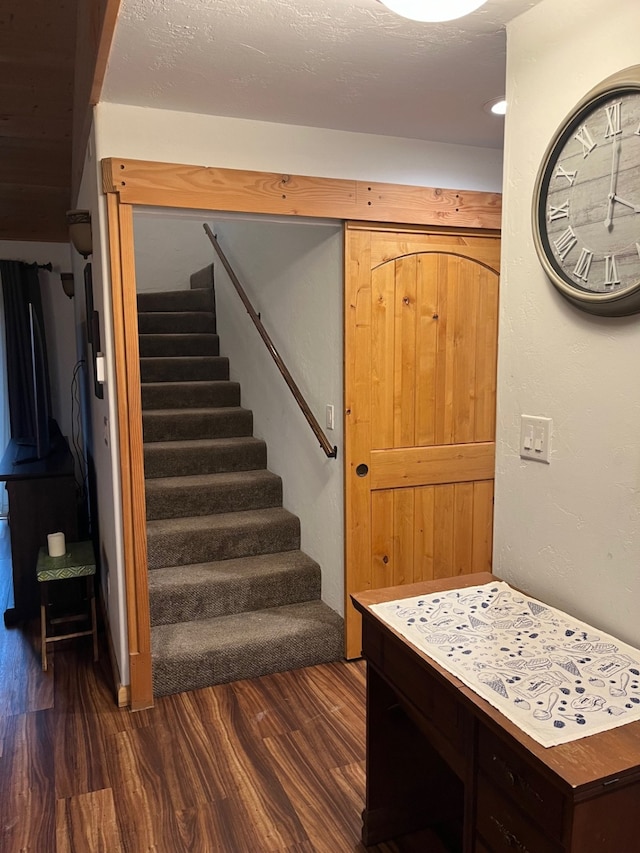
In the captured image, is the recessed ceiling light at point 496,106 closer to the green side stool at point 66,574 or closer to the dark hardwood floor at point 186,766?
the dark hardwood floor at point 186,766

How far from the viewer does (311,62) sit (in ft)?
6.43

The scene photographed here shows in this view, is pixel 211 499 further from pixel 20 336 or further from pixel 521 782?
pixel 521 782

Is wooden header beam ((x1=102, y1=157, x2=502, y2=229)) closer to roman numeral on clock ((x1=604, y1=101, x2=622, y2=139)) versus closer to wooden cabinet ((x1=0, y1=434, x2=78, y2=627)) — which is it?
roman numeral on clock ((x1=604, y1=101, x2=622, y2=139))

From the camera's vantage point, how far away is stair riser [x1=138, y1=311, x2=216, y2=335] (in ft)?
15.8

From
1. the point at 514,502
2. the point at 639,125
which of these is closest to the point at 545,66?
the point at 639,125

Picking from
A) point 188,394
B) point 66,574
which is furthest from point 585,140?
point 188,394

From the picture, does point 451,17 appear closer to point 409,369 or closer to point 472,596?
point 472,596

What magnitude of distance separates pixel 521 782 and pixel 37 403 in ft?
11.8

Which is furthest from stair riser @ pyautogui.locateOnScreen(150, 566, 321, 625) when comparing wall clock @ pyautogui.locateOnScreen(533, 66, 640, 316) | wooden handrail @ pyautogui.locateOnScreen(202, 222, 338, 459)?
wall clock @ pyautogui.locateOnScreen(533, 66, 640, 316)

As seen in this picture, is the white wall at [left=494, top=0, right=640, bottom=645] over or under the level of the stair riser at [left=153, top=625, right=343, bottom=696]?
over

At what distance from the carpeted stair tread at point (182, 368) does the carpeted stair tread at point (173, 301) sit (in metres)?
0.63

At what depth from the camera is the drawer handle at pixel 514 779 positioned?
112 cm

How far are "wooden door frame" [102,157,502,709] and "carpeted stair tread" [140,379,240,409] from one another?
170 centimetres

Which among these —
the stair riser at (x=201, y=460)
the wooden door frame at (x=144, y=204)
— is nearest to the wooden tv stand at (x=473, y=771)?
the wooden door frame at (x=144, y=204)
